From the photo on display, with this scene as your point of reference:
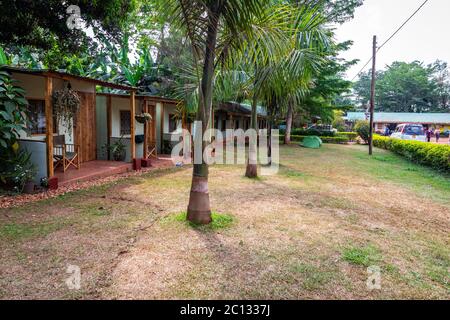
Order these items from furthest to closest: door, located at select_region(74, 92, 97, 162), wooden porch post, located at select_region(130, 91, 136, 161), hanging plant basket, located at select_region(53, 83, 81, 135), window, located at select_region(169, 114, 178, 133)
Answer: window, located at select_region(169, 114, 178, 133)
door, located at select_region(74, 92, 97, 162)
wooden porch post, located at select_region(130, 91, 136, 161)
hanging plant basket, located at select_region(53, 83, 81, 135)

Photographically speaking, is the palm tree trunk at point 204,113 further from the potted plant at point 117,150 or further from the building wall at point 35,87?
the potted plant at point 117,150

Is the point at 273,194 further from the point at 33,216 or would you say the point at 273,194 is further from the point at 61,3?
the point at 61,3

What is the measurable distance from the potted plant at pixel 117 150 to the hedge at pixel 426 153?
36.6 feet

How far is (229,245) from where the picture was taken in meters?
4.00

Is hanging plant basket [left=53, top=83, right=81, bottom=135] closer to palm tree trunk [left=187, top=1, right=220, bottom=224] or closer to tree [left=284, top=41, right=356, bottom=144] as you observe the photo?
palm tree trunk [left=187, top=1, right=220, bottom=224]

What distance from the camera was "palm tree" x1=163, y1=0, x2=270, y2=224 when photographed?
3.77 meters

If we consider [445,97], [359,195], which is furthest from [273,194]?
[445,97]

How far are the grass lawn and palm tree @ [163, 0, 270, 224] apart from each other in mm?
648

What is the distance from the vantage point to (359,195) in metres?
7.29

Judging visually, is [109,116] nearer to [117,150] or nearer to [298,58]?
[117,150]

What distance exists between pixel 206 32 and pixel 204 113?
110 cm

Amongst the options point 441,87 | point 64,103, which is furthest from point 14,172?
point 441,87

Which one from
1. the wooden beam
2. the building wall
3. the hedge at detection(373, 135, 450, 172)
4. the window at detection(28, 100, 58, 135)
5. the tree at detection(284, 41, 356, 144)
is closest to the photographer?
the building wall

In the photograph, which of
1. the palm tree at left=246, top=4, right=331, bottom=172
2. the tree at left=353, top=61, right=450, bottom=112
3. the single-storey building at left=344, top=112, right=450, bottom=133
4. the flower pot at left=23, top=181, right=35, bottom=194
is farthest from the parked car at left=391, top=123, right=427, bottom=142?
the tree at left=353, top=61, right=450, bottom=112
